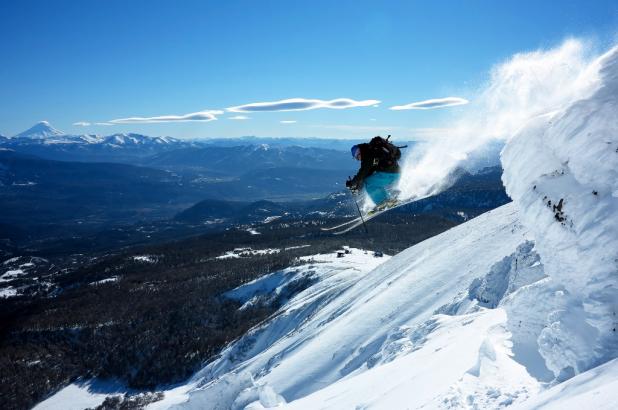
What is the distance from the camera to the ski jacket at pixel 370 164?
82.1 feet

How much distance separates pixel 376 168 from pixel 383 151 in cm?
118

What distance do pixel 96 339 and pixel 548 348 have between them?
12472 cm

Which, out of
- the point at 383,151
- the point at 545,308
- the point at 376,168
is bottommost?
the point at 545,308

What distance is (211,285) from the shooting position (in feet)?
434

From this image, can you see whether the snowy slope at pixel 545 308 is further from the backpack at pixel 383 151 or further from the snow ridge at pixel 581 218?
the backpack at pixel 383 151

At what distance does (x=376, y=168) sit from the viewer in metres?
25.5

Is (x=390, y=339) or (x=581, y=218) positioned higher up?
(x=581, y=218)

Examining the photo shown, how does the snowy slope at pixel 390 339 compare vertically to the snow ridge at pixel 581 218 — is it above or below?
below

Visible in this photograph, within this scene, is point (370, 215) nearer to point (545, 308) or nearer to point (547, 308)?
point (545, 308)

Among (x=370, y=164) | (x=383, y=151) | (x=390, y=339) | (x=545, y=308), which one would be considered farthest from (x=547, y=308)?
(x=390, y=339)

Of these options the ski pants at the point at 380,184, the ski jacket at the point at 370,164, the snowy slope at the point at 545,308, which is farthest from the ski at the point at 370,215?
the snowy slope at the point at 545,308

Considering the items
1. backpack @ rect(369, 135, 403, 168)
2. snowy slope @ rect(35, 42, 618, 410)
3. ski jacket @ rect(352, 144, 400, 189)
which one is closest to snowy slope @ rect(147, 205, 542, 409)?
snowy slope @ rect(35, 42, 618, 410)

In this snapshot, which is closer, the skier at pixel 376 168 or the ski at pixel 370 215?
the skier at pixel 376 168

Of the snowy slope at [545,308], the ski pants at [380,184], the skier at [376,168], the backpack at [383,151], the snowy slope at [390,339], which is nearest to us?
the snowy slope at [545,308]
